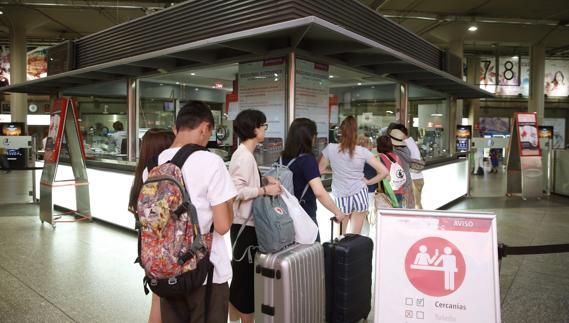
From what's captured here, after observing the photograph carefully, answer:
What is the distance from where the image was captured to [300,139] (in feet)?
9.92

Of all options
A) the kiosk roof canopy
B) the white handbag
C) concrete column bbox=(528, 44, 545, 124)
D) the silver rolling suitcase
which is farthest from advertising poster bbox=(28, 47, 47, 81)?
the silver rolling suitcase

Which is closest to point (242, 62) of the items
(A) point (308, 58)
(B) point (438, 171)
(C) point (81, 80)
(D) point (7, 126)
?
(A) point (308, 58)

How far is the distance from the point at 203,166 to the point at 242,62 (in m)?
3.17

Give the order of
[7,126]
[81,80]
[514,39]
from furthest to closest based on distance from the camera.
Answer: [514,39], [7,126], [81,80]

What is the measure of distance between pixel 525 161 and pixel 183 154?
10.0 metres

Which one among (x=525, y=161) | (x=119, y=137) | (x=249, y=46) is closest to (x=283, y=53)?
(x=249, y=46)

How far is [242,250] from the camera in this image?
2.82 meters

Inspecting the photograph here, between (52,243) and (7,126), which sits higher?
(7,126)

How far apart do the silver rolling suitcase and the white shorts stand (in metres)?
1.57

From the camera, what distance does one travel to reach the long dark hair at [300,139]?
3025mm

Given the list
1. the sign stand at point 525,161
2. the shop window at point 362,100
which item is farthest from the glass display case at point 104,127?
the sign stand at point 525,161

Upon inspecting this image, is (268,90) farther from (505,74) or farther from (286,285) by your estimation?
(505,74)

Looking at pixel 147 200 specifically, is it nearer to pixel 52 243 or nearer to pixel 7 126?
pixel 52 243

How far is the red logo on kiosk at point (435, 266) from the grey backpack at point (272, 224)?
75 cm
